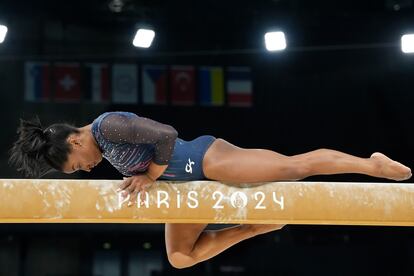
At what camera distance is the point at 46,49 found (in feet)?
23.1

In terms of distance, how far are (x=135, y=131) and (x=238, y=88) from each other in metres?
4.35

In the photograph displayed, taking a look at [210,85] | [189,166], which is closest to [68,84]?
[210,85]

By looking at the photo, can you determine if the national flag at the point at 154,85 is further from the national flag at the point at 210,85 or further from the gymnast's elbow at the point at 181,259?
the gymnast's elbow at the point at 181,259

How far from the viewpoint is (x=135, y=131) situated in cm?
296

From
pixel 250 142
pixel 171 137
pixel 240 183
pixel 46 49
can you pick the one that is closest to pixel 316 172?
pixel 240 183

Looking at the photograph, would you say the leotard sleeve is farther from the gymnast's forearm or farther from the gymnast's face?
the gymnast's forearm

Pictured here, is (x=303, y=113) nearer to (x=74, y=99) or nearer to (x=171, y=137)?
(x=74, y=99)

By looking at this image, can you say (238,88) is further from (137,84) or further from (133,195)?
(133,195)

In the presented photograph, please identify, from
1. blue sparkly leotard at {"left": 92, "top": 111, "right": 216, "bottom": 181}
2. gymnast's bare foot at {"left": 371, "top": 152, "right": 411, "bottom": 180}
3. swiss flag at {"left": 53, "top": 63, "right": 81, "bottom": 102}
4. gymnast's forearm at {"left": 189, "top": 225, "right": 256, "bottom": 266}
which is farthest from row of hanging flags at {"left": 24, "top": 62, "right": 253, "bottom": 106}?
gymnast's bare foot at {"left": 371, "top": 152, "right": 411, "bottom": 180}

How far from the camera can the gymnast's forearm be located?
347cm

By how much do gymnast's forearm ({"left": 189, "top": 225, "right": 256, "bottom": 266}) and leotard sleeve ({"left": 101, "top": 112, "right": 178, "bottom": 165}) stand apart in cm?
69

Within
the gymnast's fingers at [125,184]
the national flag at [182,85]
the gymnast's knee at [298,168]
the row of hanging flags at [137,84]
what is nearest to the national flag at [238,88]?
the row of hanging flags at [137,84]

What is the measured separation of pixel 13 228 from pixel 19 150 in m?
4.17

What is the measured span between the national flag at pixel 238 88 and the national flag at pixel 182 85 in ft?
1.25
